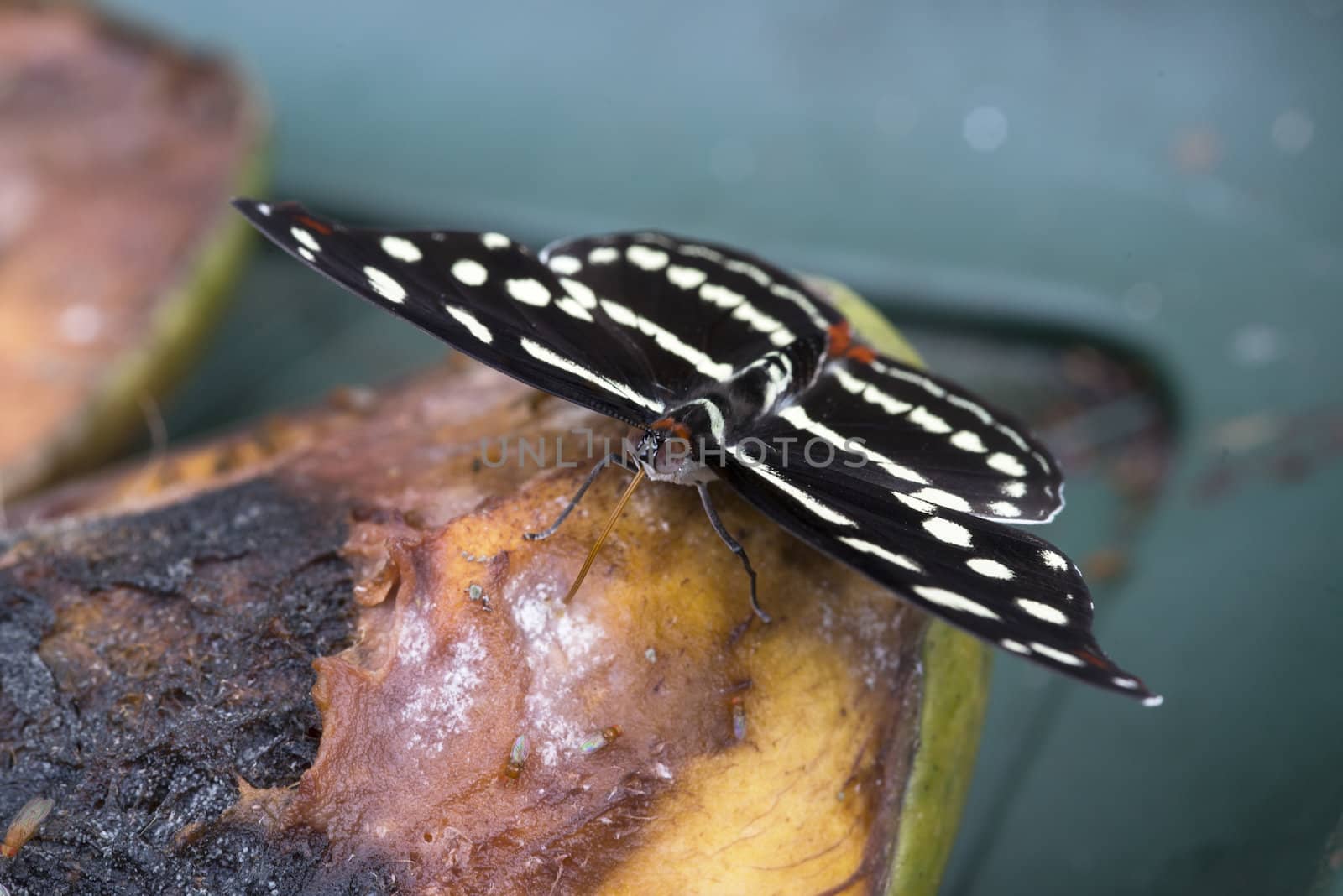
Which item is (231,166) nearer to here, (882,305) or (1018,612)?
(882,305)

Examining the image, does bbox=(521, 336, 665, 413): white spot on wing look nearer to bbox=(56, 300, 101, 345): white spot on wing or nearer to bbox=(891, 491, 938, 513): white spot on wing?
bbox=(891, 491, 938, 513): white spot on wing

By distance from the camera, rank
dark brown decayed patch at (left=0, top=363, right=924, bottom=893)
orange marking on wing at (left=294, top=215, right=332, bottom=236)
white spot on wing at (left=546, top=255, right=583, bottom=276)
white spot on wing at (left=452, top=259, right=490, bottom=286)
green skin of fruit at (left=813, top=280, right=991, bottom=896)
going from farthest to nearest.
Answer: white spot on wing at (left=546, top=255, right=583, bottom=276) < white spot on wing at (left=452, top=259, right=490, bottom=286) < orange marking on wing at (left=294, top=215, right=332, bottom=236) < green skin of fruit at (left=813, top=280, right=991, bottom=896) < dark brown decayed patch at (left=0, top=363, right=924, bottom=893)

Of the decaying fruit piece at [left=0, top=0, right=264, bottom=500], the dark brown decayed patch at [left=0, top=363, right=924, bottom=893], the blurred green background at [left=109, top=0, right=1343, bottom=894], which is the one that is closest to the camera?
the dark brown decayed patch at [left=0, top=363, right=924, bottom=893]

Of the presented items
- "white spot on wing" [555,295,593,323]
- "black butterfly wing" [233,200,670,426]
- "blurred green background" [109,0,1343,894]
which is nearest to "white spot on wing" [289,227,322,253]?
"black butterfly wing" [233,200,670,426]

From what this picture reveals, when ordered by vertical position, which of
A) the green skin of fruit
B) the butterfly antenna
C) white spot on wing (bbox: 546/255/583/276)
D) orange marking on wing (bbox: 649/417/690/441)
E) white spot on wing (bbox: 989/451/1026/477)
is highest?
white spot on wing (bbox: 546/255/583/276)

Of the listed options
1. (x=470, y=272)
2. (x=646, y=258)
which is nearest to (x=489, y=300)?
(x=470, y=272)

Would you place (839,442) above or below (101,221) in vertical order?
above

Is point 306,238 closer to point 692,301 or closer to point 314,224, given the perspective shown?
point 314,224

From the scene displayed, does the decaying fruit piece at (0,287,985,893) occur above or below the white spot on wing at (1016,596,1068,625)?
below
